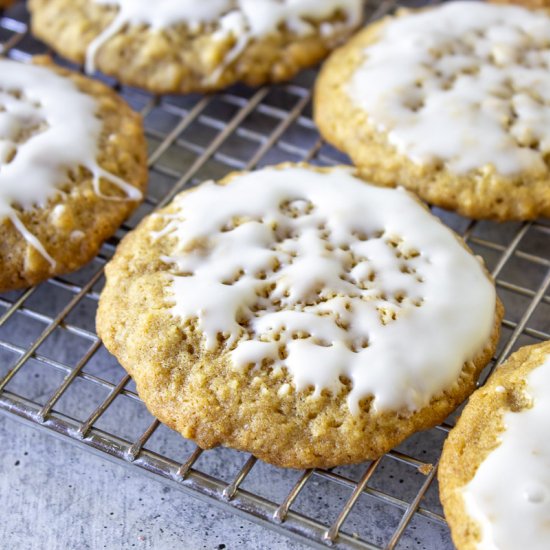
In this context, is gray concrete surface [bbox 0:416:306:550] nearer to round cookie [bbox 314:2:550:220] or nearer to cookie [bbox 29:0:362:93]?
round cookie [bbox 314:2:550:220]

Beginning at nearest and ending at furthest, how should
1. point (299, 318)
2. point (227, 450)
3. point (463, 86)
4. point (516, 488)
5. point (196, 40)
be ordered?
point (516, 488) < point (299, 318) < point (227, 450) < point (463, 86) < point (196, 40)

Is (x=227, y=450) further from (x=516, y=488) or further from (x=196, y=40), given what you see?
(x=196, y=40)

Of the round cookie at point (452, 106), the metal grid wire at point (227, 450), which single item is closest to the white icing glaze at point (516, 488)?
the metal grid wire at point (227, 450)

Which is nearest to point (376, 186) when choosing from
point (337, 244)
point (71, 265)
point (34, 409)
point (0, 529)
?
point (337, 244)

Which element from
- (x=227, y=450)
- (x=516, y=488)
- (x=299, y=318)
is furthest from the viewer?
(x=227, y=450)

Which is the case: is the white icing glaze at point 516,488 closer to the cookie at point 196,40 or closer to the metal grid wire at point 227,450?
the metal grid wire at point 227,450

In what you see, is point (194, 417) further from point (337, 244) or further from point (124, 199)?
point (124, 199)

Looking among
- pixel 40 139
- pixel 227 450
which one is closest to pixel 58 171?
pixel 40 139
